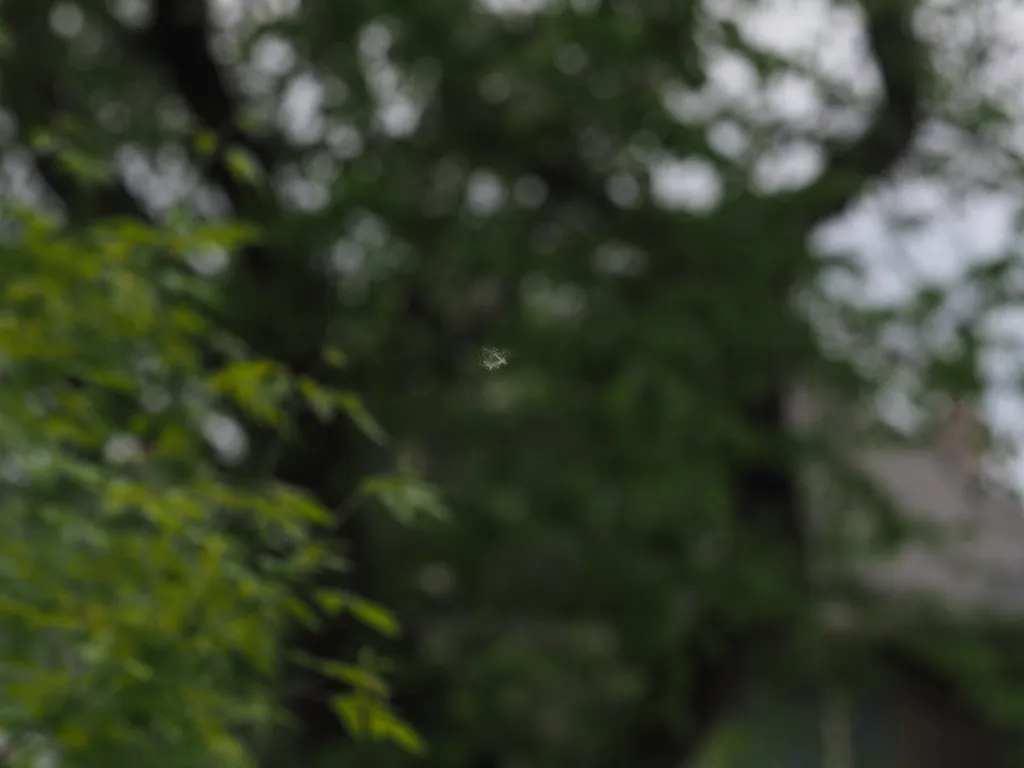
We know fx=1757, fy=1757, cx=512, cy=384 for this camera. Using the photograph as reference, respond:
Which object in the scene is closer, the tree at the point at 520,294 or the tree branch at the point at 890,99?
the tree at the point at 520,294

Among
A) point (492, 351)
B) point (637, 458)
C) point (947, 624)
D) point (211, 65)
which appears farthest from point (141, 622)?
point (947, 624)

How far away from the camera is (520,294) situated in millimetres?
8492

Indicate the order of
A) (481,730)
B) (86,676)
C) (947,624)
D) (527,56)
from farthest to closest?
(947,624) → (481,730) → (527,56) → (86,676)

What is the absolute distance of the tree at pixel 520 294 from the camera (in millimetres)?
7934

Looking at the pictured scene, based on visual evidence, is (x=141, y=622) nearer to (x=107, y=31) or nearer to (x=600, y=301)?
(x=600, y=301)

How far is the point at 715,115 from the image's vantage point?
834cm

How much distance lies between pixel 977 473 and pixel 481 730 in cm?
296

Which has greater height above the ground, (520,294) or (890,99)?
(890,99)

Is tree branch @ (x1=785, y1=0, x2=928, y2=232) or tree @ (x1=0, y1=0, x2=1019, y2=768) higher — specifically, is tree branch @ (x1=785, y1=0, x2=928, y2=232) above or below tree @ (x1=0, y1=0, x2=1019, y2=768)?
Result: above

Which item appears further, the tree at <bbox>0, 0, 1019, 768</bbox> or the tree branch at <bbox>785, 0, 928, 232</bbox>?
the tree branch at <bbox>785, 0, 928, 232</bbox>

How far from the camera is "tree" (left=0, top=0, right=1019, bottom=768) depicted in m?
7.93

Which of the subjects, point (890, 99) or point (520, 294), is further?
point (890, 99)

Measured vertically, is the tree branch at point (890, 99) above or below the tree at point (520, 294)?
above

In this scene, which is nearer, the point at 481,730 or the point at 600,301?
the point at 600,301
